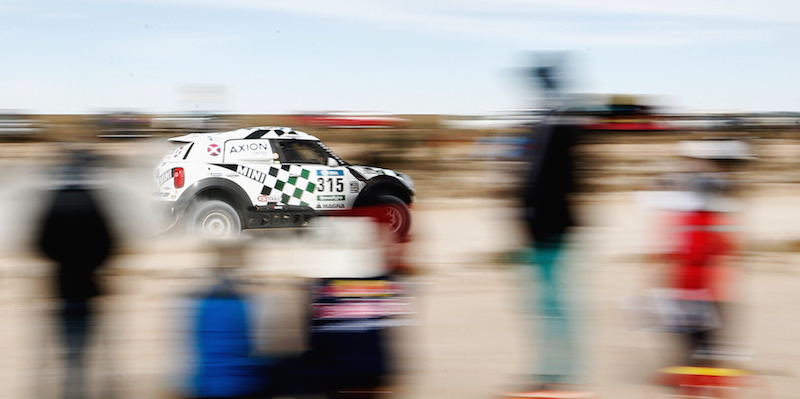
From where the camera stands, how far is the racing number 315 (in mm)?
9719

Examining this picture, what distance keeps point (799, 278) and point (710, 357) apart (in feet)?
14.6

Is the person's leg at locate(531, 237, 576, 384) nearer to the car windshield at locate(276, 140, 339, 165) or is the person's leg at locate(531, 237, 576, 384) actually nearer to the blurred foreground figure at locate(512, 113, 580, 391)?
the blurred foreground figure at locate(512, 113, 580, 391)

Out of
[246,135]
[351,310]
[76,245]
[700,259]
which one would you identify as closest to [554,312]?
[700,259]

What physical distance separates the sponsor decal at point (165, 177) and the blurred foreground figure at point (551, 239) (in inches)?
253

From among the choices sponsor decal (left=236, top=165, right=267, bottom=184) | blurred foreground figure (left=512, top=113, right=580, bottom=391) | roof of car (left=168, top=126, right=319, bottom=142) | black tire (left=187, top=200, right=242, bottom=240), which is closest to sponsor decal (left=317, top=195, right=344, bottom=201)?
sponsor decal (left=236, top=165, right=267, bottom=184)

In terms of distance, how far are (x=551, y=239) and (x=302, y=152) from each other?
20.6ft

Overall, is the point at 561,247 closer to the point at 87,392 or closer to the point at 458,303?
the point at 87,392

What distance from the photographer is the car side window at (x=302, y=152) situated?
9641 mm

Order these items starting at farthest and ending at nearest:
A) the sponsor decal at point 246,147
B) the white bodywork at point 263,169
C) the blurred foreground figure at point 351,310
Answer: the sponsor decal at point 246,147, the white bodywork at point 263,169, the blurred foreground figure at point 351,310

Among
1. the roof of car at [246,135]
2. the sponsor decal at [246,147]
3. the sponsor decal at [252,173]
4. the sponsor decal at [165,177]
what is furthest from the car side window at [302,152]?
the sponsor decal at [165,177]

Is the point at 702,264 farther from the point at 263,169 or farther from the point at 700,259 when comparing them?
the point at 263,169

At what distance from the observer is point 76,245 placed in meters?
3.63

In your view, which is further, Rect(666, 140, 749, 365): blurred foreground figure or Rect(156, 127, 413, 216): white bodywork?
Rect(156, 127, 413, 216): white bodywork

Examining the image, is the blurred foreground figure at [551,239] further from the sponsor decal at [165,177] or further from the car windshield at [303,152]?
the sponsor decal at [165,177]
